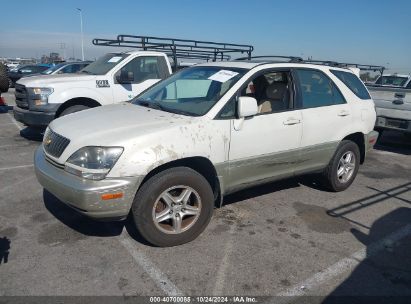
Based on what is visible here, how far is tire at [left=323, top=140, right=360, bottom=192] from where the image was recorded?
4926mm

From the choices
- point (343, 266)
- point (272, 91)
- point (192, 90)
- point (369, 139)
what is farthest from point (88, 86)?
point (343, 266)

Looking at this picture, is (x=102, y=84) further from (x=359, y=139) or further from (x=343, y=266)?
(x=343, y=266)

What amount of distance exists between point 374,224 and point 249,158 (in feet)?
5.68

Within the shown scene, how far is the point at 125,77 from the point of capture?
7480mm

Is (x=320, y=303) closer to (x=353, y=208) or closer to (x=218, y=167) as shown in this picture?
(x=218, y=167)

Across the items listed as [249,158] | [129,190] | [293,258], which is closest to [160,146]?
[129,190]

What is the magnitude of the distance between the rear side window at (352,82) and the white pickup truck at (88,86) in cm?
419

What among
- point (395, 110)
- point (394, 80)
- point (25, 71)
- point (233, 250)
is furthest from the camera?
point (25, 71)

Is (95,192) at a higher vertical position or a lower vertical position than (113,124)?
lower

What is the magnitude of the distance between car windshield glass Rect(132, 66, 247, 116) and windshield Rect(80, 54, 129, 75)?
11.6 feet

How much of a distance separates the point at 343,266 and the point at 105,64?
6.59 meters

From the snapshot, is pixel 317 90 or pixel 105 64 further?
pixel 105 64

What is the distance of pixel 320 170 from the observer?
4863mm

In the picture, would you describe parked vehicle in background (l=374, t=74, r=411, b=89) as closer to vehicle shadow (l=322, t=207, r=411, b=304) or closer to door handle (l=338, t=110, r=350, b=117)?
door handle (l=338, t=110, r=350, b=117)
